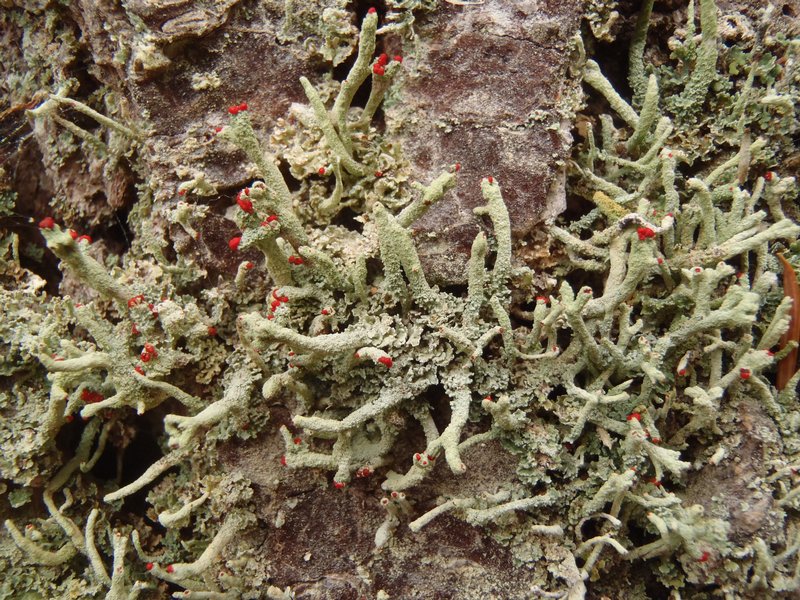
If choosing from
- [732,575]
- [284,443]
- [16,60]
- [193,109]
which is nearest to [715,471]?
[732,575]

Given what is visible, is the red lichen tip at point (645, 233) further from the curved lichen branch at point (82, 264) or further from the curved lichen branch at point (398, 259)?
the curved lichen branch at point (82, 264)

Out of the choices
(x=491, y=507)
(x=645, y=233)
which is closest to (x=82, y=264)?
(x=491, y=507)

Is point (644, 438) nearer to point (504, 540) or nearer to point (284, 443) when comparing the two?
point (504, 540)

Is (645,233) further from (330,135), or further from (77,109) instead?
(77,109)

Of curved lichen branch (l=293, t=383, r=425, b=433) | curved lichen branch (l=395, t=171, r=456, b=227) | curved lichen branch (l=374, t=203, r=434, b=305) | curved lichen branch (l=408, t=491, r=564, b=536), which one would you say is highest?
curved lichen branch (l=395, t=171, r=456, b=227)

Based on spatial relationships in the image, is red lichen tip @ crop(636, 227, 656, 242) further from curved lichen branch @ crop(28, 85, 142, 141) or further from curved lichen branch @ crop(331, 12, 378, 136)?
curved lichen branch @ crop(28, 85, 142, 141)

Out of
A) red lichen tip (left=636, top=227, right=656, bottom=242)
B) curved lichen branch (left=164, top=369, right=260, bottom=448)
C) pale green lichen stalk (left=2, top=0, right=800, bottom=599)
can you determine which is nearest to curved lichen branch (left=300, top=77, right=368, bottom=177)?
pale green lichen stalk (left=2, top=0, right=800, bottom=599)

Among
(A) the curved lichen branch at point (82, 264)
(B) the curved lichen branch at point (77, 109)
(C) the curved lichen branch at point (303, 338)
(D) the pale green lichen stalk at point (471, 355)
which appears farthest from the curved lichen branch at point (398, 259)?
(B) the curved lichen branch at point (77, 109)

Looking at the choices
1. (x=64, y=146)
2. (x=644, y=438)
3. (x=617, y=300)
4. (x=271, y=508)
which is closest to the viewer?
(x=644, y=438)
